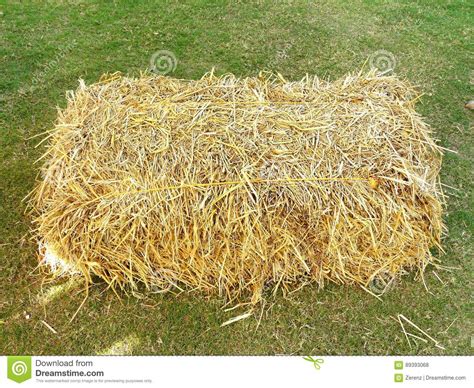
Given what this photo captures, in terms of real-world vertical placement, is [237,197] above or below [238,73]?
above

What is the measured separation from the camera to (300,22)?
6.09 m

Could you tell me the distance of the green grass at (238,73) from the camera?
3342mm

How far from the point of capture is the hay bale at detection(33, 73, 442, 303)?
3287 millimetres

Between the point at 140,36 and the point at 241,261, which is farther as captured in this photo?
the point at 140,36

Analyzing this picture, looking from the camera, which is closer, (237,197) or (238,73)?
(237,197)

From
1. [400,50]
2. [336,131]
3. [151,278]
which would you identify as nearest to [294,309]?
[151,278]

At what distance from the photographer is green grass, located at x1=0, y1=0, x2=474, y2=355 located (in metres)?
3.34

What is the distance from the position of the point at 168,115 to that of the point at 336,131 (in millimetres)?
1257

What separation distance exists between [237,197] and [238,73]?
2.50 metres

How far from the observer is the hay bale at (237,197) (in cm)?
329

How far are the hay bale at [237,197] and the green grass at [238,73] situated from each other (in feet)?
0.69

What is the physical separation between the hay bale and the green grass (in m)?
0.21

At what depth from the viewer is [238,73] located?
5359 mm
